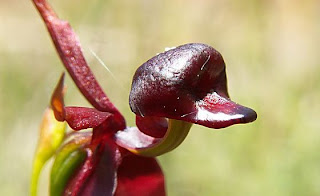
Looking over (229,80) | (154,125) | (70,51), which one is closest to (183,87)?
(154,125)

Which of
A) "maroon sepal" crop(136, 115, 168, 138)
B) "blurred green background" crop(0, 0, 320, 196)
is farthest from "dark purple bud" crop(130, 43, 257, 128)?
"blurred green background" crop(0, 0, 320, 196)

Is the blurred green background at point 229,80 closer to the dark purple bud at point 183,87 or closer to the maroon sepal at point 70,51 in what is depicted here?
the maroon sepal at point 70,51

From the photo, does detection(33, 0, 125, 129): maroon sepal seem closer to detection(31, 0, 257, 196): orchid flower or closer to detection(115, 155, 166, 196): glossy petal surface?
detection(31, 0, 257, 196): orchid flower

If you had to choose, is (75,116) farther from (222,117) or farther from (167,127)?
(222,117)

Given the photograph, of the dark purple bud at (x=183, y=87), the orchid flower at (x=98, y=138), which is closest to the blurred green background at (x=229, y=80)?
the orchid flower at (x=98, y=138)

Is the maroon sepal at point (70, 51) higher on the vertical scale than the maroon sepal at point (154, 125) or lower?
higher

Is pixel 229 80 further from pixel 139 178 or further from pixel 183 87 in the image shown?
pixel 183 87
